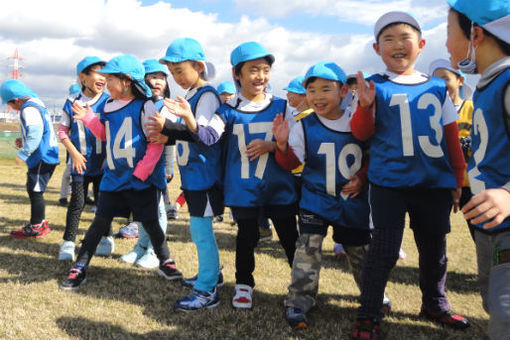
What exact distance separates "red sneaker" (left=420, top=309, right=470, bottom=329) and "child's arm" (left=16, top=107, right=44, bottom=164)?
467 cm

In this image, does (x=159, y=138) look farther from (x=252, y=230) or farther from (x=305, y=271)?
(x=305, y=271)

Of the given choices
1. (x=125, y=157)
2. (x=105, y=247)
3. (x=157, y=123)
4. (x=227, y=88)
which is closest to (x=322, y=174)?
(x=157, y=123)

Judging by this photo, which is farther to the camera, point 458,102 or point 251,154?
point 458,102

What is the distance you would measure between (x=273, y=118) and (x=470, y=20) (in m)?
1.61

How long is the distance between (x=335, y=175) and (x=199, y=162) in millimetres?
1065

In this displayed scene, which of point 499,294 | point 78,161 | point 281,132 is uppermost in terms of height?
point 281,132

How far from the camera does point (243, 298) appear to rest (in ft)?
10.4

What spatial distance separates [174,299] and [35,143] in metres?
2.94

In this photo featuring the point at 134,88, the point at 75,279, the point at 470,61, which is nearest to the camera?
the point at 470,61

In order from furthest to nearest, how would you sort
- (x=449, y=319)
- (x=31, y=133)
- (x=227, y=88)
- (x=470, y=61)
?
1. (x=227, y=88)
2. (x=31, y=133)
3. (x=449, y=319)
4. (x=470, y=61)

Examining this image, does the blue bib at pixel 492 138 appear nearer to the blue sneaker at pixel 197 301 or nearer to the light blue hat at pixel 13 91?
the blue sneaker at pixel 197 301

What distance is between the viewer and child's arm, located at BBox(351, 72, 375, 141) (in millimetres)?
2555

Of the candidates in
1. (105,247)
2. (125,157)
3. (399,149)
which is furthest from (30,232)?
(399,149)

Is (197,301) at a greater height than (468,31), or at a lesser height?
lesser
